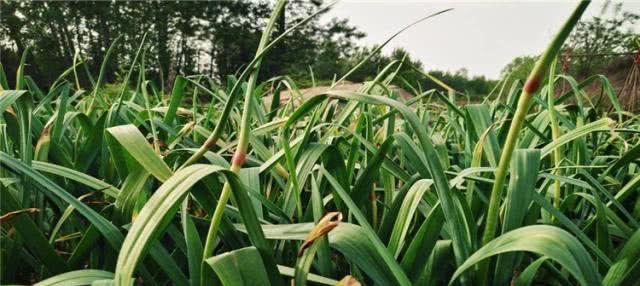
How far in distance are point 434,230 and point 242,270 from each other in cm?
19

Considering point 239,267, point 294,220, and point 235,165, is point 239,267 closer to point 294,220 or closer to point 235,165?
point 235,165

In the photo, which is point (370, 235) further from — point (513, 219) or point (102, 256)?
point (102, 256)

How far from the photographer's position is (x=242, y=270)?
1.02 ft

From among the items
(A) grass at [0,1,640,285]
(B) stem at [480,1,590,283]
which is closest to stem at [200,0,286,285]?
(A) grass at [0,1,640,285]

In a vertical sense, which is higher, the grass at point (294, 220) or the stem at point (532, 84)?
the stem at point (532, 84)

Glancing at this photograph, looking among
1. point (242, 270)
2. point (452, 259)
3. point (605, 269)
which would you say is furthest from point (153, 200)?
point (605, 269)

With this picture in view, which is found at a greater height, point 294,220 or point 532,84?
point 532,84

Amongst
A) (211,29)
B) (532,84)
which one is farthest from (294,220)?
(211,29)

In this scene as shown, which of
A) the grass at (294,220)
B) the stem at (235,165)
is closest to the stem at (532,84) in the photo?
the grass at (294,220)

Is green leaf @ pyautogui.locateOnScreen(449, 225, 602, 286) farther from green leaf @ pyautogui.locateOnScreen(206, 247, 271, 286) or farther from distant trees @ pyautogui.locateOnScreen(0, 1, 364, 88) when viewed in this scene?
distant trees @ pyautogui.locateOnScreen(0, 1, 364, 88)

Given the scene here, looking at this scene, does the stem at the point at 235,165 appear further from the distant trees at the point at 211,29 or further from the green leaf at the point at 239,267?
the distant trees at the point at 211,29

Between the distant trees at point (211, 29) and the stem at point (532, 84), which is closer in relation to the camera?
the stem at point (532, 84)

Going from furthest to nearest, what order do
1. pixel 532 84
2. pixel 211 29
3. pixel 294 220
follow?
pixel 211 29 < pixel 294 220 < pixel 532 84

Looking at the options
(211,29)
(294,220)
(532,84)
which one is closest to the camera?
(532,84)
